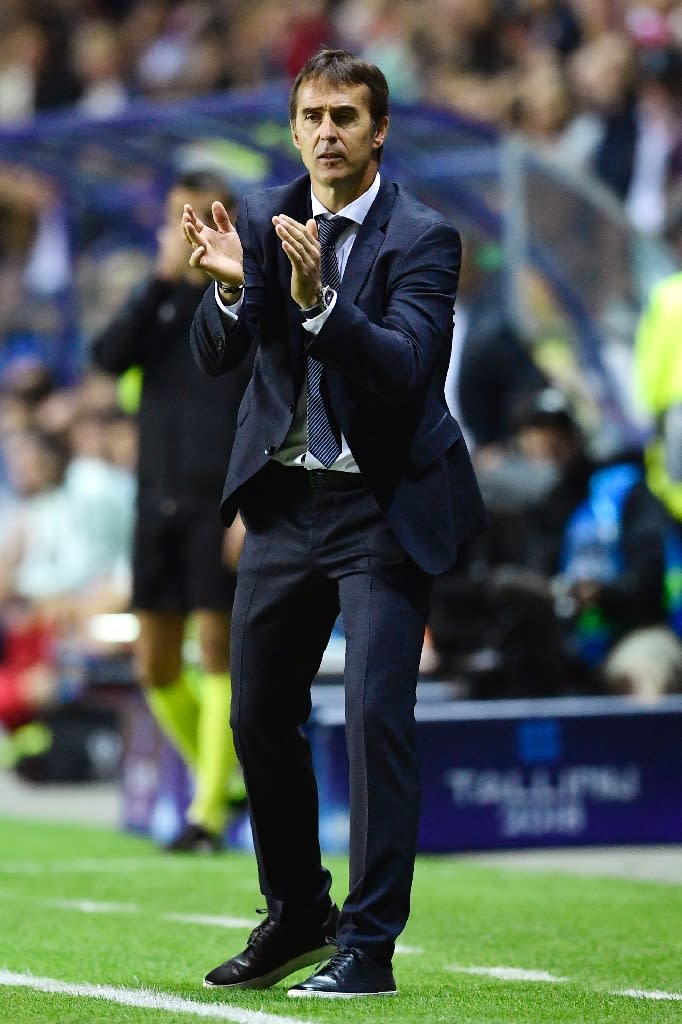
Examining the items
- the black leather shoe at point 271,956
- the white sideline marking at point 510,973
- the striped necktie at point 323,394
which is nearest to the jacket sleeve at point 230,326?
the striped necktie at point 323,394

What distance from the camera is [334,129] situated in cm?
464

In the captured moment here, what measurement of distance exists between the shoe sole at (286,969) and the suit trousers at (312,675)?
0.09m

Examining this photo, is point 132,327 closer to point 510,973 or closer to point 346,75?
point 346,75

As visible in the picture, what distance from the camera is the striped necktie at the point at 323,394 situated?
4.75 metres

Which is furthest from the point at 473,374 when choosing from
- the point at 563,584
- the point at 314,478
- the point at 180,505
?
the point at 314,478

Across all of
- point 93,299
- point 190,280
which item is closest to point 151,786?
point 190,280

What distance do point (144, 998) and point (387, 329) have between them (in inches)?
58.6

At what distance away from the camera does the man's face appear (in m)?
4.64

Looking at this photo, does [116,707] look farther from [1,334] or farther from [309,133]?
[309,133]

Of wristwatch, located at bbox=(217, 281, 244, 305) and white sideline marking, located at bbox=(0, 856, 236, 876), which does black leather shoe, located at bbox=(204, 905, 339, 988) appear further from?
white sideline marking, located at bbox=(0, 856, 236, 876)

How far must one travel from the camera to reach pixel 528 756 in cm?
845

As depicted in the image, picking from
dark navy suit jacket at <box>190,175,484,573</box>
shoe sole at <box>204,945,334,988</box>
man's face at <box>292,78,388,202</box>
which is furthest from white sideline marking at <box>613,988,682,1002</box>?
man's face at <box>292,78,388,202</box>

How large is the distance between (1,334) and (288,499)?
440 inches

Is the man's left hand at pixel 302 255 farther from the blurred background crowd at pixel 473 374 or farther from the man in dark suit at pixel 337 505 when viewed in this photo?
the blurred background crowd at pixel 473 374
